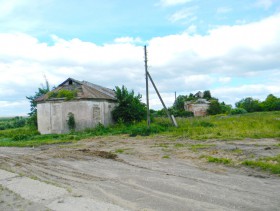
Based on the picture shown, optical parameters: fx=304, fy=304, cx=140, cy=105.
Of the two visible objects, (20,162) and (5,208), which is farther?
(20,162)

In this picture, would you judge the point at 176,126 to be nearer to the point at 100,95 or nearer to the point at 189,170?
the point at 100,95

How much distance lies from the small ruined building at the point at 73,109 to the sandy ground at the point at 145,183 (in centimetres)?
1405

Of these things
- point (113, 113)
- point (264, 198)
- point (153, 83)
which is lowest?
point (264, 198)

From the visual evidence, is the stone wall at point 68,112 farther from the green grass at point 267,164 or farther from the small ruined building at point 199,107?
the small ruined building at point 199,107

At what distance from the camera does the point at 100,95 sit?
27969 mm

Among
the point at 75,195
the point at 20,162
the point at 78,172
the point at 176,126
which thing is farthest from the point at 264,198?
the point at 176,126

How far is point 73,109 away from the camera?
86.6 ft

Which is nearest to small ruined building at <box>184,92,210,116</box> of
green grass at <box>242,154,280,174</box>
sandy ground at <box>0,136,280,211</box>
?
sandy ground at <box>0,136,280,211</box>

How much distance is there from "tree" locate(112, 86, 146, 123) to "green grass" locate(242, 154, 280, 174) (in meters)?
19.2

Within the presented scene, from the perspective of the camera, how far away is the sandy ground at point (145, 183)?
550 cm

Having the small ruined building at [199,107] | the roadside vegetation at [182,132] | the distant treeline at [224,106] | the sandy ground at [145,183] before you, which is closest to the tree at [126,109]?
the roadside vegetation at [182,132]

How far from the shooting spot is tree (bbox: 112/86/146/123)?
92.4 feet

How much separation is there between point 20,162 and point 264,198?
9.10 meters

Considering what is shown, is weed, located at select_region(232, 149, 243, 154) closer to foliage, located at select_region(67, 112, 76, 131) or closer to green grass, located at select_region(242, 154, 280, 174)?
green grass, located at select_region(242, 154, 280, 174)
